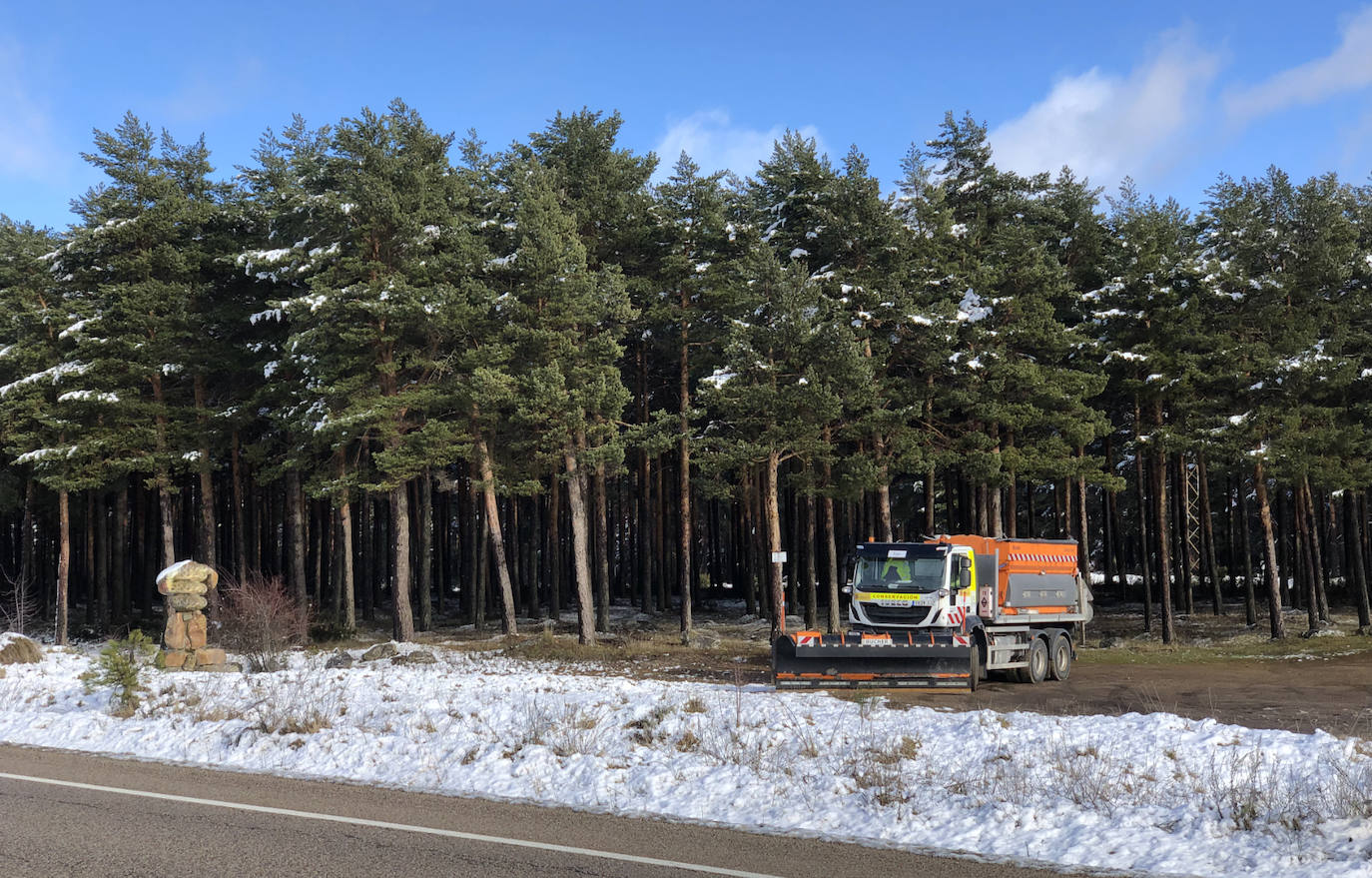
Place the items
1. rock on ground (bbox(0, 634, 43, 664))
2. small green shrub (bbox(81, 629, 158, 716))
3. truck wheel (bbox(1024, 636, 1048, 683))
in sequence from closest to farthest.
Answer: small green shrub (bbox(81, 629, 158, 716)) < rock on ground (bbox(0, 634, 43, 664)) < truck wheel (bbox(1024, 636, 1048, 683))

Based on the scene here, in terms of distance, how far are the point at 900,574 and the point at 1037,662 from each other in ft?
16.7

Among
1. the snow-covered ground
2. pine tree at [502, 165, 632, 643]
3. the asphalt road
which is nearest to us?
the asphalt road

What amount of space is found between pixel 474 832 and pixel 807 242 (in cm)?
3343

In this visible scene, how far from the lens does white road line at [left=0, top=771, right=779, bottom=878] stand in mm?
7707

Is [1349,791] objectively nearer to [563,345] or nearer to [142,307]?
[563,345]

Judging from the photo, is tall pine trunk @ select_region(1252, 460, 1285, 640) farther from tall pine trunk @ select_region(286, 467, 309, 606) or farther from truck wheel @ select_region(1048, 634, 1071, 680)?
tall pine trunk @ select_region(286, 467, 309, 606)

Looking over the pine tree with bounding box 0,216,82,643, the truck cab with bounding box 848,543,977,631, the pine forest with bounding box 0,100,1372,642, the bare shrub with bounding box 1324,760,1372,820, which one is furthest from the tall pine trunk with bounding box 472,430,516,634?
the bare shrub with bounding box 1324,760,1372,820

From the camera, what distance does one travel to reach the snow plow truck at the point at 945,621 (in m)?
20.5

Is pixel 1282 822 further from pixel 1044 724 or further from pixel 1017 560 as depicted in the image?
pixel 1017 560

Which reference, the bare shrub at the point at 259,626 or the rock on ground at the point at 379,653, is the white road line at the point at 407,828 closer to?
the bare shrub at the point at 259,626

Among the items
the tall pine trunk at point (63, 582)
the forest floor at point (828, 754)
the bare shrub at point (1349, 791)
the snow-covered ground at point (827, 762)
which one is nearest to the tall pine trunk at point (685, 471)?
the forest floor at point (828, 754)

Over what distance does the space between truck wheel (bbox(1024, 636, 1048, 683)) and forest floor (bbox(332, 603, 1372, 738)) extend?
50 cm

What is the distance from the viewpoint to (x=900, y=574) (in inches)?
877

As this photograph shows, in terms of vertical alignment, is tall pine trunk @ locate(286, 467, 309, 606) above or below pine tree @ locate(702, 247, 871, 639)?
below
